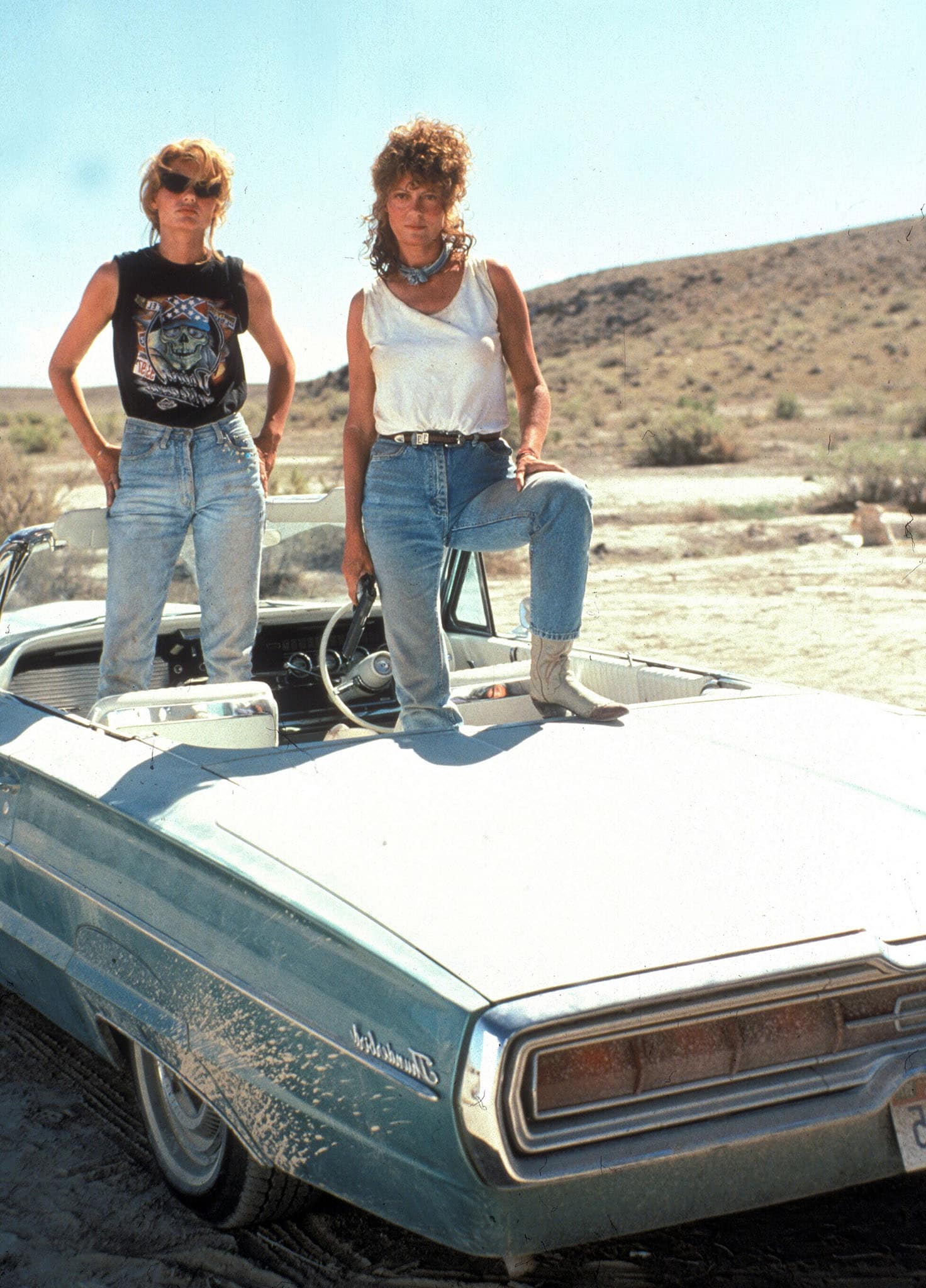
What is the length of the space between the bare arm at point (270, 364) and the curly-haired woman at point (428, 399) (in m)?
0.64

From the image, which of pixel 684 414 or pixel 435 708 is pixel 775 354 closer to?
pixel 684 414

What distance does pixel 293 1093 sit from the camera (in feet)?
7.11

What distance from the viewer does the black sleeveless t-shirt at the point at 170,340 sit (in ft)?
12.5

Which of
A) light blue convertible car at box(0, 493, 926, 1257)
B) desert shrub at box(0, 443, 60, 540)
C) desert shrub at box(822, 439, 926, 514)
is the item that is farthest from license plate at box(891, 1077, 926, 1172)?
desert shrub at box(822, 439, 926, 514)

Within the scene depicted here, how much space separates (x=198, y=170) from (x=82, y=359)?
59 cm

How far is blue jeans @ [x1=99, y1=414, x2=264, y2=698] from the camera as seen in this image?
3768 millimetres

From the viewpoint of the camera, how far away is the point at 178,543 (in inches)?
152

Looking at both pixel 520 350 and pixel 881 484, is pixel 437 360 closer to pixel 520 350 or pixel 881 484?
pixel 520 350

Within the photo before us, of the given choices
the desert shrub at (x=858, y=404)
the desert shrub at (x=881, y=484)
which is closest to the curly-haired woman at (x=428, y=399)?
the desert shrub at (x=881, y=484)

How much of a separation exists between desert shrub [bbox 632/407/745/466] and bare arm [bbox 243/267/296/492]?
70.7 ft

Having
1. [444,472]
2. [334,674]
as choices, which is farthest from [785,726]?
[334,674]

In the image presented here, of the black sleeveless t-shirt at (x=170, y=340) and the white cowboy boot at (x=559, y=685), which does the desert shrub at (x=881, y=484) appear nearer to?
the black sleeveless t-shirt at (x=170, y=340)

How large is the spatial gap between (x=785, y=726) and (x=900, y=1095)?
3.53ft

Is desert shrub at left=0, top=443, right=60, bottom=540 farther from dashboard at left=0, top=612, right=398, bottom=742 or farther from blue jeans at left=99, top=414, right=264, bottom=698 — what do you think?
blue jeans at left=99, top=414, right=264, bottom=698
